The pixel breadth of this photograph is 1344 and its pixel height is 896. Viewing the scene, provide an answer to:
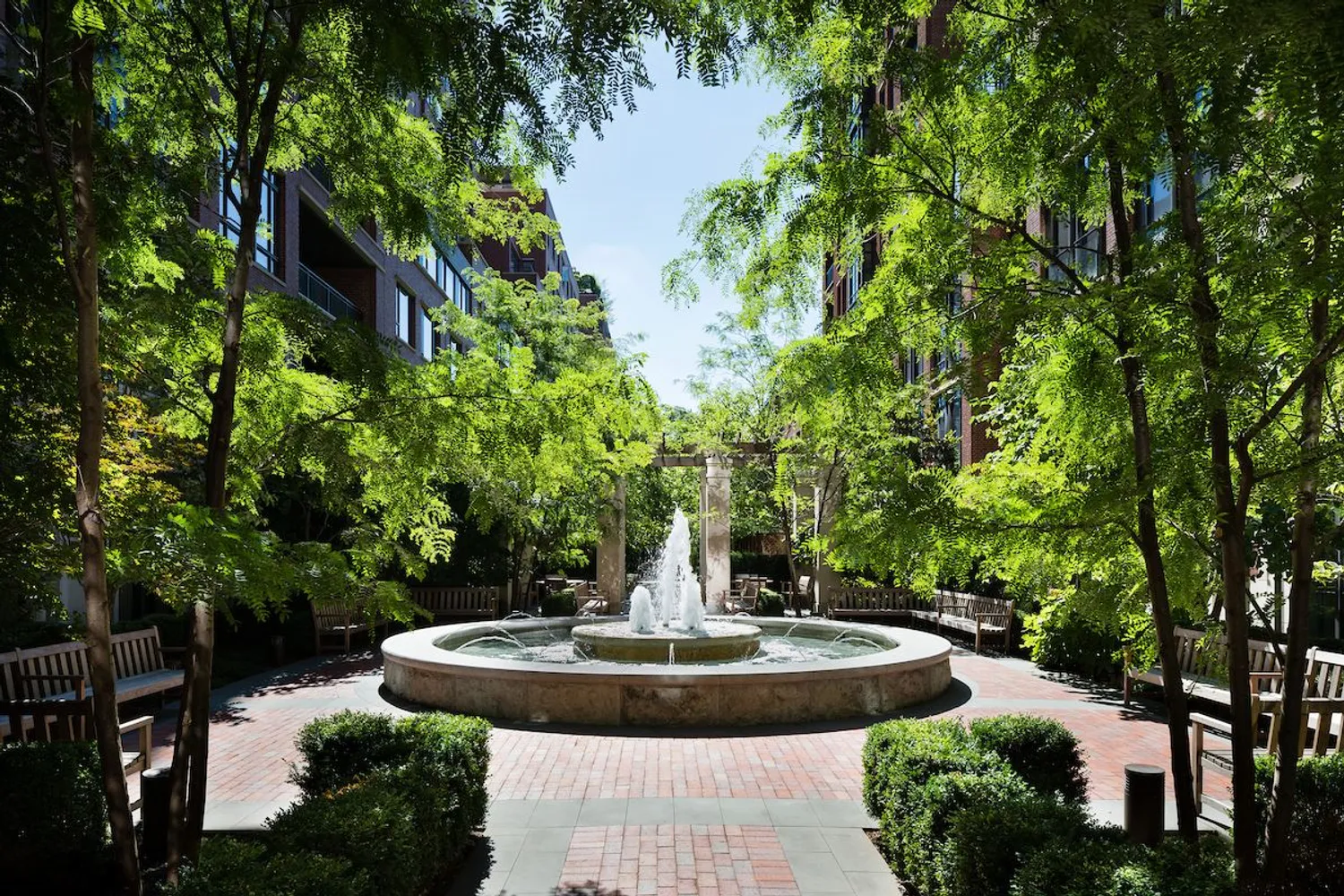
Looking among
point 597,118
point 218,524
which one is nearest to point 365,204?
point 597,118

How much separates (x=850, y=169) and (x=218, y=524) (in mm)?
3859

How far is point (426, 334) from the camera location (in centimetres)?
3206

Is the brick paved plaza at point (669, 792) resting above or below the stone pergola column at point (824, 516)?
below

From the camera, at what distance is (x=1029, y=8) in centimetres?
449

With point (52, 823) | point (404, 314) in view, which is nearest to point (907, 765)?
point (52, 823)

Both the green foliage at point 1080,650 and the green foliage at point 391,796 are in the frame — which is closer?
the green foliage at point 391,796

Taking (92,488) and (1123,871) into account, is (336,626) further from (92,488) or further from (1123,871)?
(1123,871)

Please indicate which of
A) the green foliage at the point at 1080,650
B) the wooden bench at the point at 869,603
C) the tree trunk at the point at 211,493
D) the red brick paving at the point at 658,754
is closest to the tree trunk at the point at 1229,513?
the red brick paving at the point at 658,754

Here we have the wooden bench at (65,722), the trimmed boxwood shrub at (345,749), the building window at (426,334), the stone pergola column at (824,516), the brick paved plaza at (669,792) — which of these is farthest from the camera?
Answer: the building window at (426,334)

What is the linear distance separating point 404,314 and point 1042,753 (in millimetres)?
26912

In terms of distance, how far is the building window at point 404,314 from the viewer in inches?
1141

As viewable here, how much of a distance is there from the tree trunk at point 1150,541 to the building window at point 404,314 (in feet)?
87.2

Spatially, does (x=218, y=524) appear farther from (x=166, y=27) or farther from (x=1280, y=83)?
(x=1280, y=83)

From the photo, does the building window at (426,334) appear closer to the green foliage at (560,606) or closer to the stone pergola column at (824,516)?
the green foliage at (560,606)
